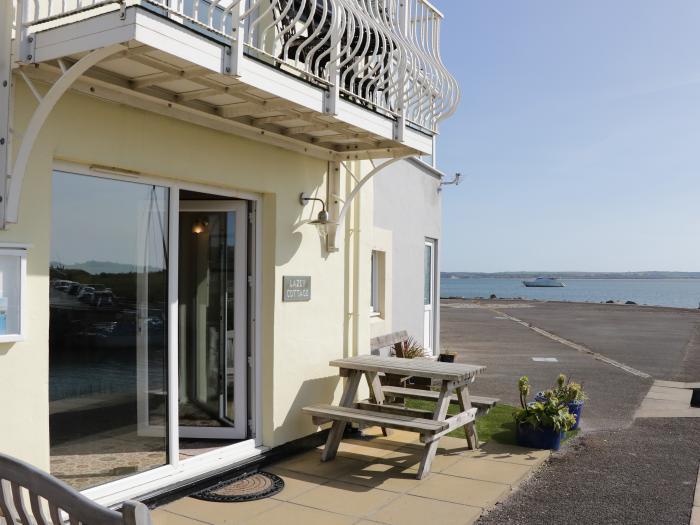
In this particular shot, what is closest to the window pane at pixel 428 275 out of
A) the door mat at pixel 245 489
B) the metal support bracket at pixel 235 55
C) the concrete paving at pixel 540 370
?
the concrete paving at pixel 540 370

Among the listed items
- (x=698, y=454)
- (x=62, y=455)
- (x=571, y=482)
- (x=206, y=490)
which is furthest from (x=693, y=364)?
(x=62, y=455)

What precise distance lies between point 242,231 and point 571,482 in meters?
3.55

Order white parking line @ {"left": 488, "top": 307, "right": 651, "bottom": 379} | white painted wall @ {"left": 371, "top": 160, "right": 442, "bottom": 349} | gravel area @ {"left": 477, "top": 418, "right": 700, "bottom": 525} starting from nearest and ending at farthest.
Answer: gravel area @ {"left": 477, "top": 418, "right": 700, "bottom": 525}, white painted wall @ {"left": 371, "top": 160, "right": 442, "bottom": 349}, white parking line @ {"left": 488, "top": 307, "right": 651, "bottom": 379}

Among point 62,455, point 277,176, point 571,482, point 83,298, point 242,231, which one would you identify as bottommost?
point 571,482

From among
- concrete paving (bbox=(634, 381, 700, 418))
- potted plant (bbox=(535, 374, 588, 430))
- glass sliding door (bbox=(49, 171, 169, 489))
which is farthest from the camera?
concrete paving (bbox=(634, 381, 700, 418))

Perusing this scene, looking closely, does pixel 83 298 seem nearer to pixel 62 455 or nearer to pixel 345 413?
pixel 62 455

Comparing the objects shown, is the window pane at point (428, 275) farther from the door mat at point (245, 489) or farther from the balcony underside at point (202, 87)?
the door mat at point (245, 489)

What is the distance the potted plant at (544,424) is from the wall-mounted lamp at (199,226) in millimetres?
3615

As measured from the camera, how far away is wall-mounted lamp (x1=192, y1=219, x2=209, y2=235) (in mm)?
6480

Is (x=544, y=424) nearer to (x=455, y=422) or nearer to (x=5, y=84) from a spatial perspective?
(x=455, y=422)

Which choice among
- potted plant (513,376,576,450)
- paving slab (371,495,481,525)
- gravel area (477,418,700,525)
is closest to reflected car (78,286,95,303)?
paving slab (371,495,481,525)

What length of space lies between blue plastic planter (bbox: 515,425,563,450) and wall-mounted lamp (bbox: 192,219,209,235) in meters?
3.66

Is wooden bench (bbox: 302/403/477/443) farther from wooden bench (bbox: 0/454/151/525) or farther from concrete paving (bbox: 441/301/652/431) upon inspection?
wooden bench (bbox: 0/454/151/525)

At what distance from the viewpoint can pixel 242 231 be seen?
6.29m
